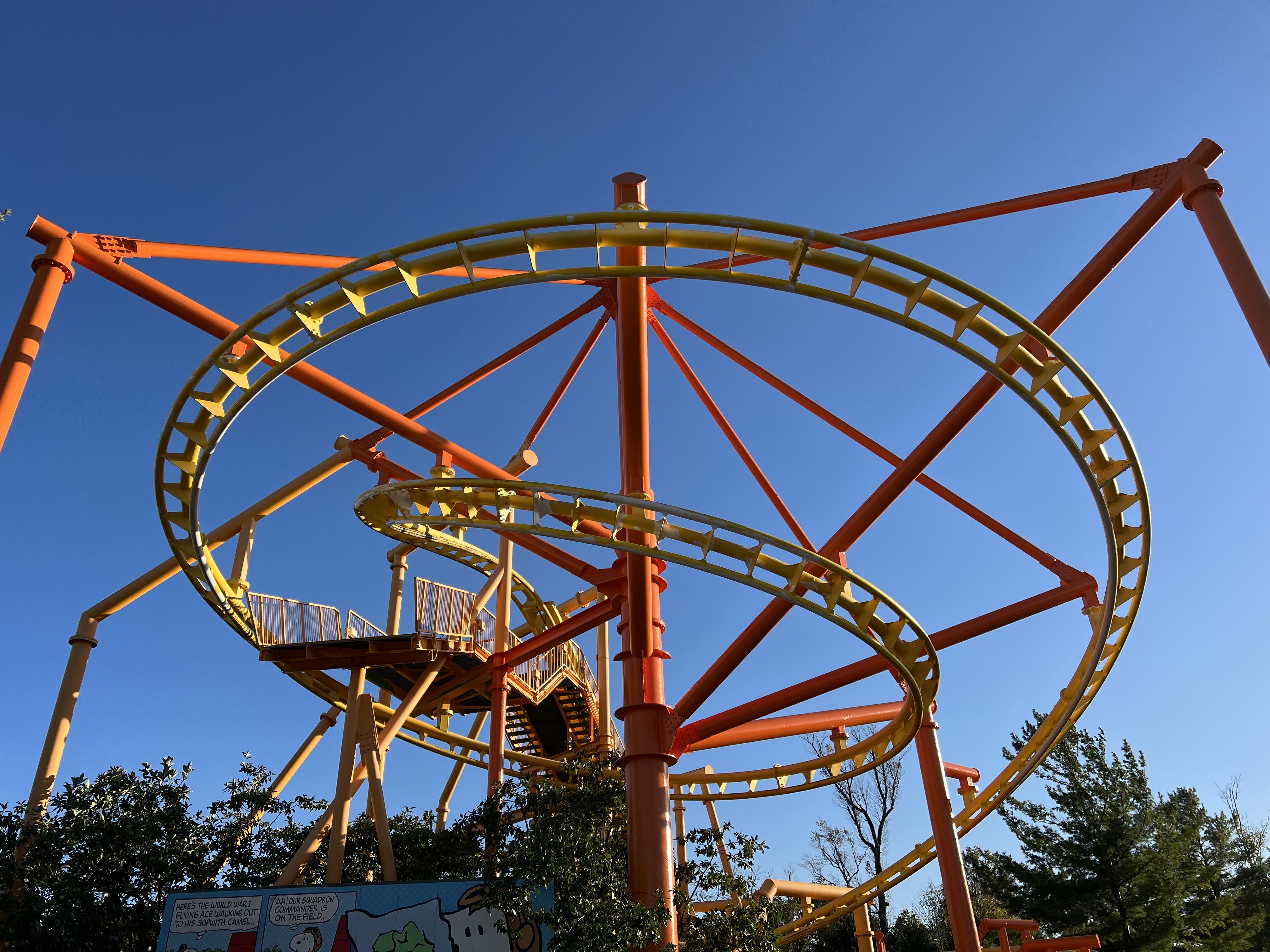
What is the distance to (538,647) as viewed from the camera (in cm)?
1543

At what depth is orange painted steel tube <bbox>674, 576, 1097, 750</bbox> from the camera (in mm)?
11688

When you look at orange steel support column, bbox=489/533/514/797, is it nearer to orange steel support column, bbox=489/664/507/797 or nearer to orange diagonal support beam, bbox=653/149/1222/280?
orange steel support column, bbox=489/664/507/797

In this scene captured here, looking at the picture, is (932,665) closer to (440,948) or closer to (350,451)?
(440,948)

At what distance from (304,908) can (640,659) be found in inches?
195

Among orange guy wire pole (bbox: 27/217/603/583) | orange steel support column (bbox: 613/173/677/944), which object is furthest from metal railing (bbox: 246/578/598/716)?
orange guy wire pole (bbox: 27/217/603/583)

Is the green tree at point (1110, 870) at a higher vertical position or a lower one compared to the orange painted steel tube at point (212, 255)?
lower

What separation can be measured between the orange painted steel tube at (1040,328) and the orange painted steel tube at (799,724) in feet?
13.8

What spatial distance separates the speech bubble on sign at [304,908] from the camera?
10961 mm

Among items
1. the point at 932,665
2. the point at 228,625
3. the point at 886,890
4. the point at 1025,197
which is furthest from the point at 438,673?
the point at 1025,197

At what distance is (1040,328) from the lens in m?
9.06

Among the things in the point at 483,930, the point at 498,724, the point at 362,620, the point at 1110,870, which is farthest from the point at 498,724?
the point at 1110,870

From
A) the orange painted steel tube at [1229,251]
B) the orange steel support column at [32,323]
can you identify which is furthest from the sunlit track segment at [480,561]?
the orange painted steel tube at [1229,251]

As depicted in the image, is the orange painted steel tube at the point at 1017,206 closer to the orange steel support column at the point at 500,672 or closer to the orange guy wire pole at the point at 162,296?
the orange guy wire pole at the point at 162,296

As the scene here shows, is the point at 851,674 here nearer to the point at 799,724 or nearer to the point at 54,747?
the point at 799,724
